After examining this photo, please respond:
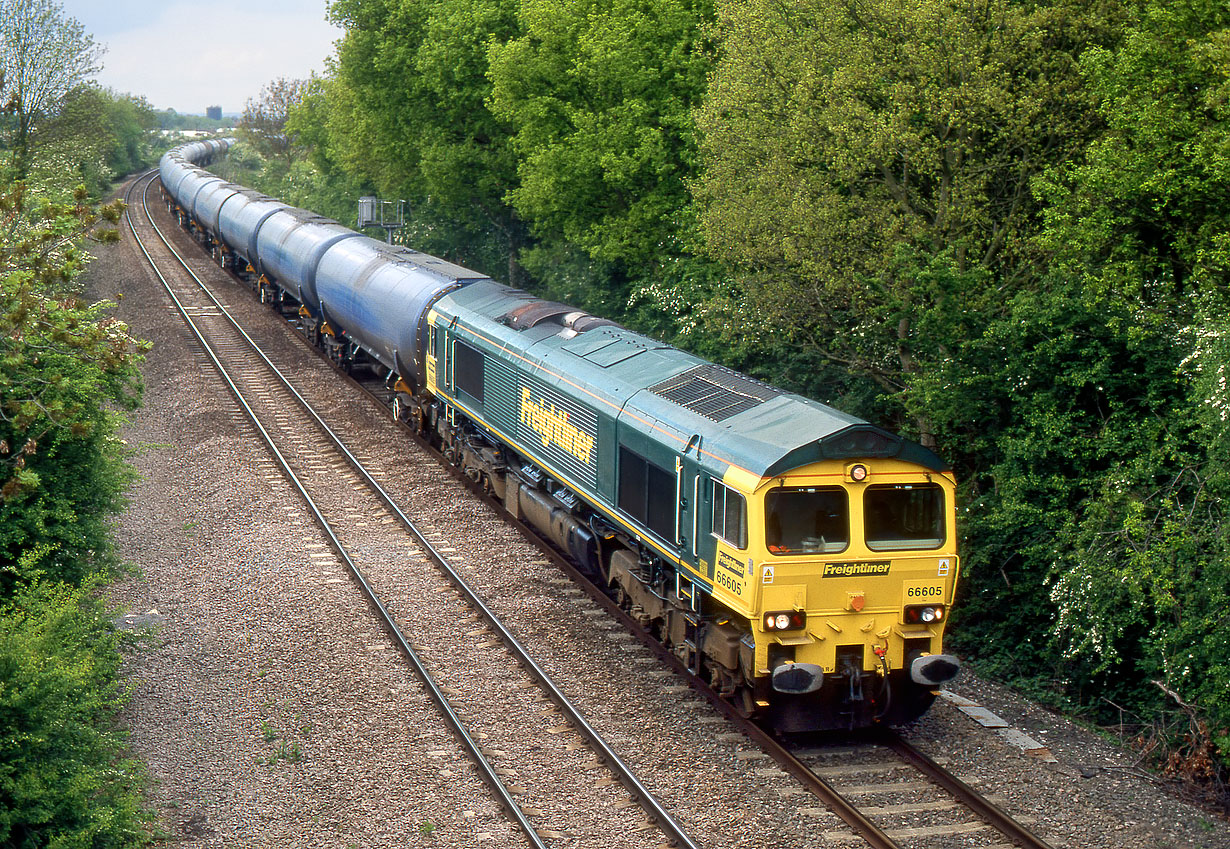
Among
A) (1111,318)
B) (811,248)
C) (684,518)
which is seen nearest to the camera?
(684,518)

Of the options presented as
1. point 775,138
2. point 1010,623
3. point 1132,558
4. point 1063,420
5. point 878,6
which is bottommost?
point 1010,623

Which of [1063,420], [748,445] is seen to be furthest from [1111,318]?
[748,445]

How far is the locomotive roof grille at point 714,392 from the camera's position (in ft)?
43.0

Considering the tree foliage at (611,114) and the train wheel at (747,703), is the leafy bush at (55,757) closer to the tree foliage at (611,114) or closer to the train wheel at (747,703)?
the train wheel at (747,703)

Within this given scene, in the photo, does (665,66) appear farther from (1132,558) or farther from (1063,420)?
(1132,558)

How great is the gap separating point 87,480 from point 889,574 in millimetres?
9670

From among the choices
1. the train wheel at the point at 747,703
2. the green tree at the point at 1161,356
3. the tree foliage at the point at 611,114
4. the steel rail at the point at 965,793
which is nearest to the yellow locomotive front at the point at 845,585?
the train wheel at the point at 747,703

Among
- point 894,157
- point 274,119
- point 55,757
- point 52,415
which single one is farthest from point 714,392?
point 274,119

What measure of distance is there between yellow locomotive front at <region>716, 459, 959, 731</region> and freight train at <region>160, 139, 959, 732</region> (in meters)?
0.02

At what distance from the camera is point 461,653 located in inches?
579

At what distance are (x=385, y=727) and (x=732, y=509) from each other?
457 centimetres

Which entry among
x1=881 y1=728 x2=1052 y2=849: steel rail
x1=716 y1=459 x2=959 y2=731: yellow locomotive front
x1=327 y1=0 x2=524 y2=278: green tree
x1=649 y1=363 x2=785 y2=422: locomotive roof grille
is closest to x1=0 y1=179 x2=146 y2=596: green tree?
x1=649 y1=363 x2=785 y2=422: locomotive roof grille

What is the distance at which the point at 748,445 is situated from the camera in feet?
39.0

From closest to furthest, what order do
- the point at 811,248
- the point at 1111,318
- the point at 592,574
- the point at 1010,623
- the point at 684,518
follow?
the point at 684,518
the point at 1111,318
the point at 1010,623
the point at 592,574
the point at 811,248
